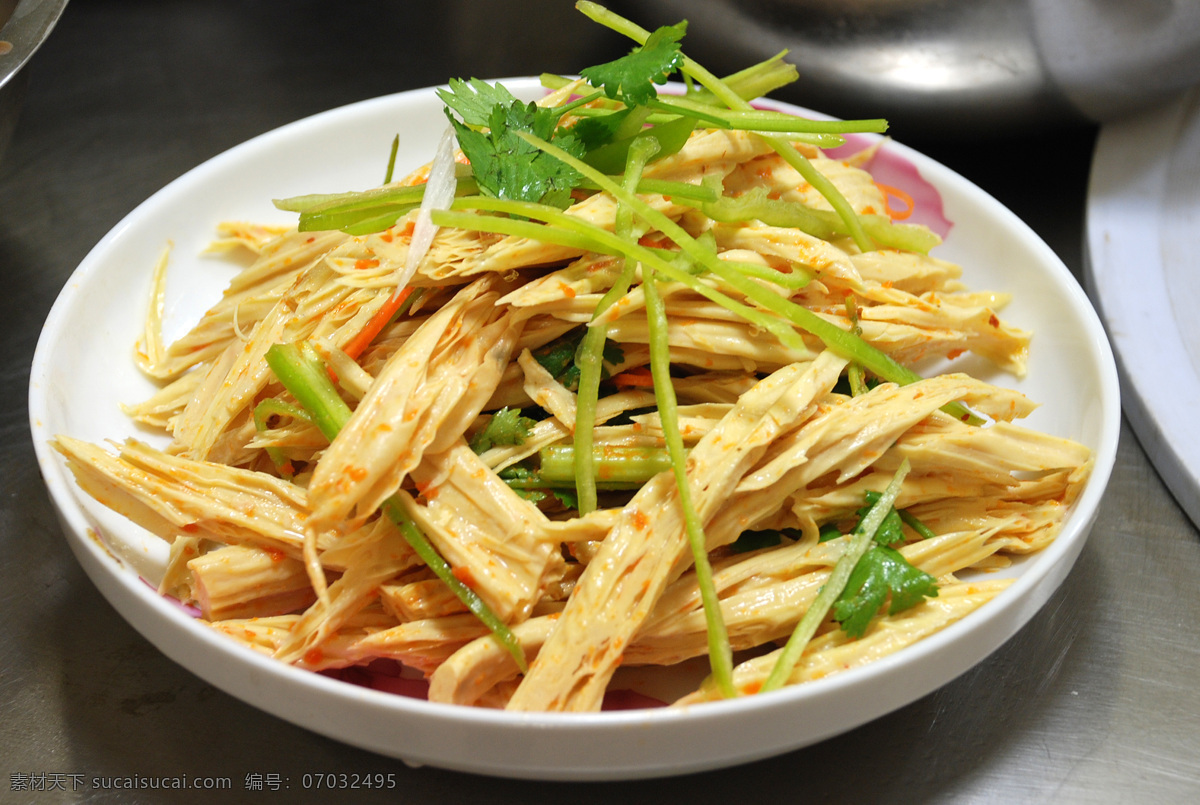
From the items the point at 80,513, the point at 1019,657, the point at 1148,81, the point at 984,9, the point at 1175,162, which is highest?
the point at 984,9

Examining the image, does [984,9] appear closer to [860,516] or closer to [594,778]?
[860,516]

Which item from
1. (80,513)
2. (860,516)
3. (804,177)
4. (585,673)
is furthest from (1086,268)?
(80,513)

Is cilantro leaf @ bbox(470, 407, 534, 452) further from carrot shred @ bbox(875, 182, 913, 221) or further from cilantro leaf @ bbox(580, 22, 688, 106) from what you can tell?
carrot shred @ bbox(875, 182, 913, 221)

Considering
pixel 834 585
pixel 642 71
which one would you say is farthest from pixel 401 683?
pixel 642 71

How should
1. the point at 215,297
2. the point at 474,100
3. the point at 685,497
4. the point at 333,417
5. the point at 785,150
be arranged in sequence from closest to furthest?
the point at 685,497 → the point at 333,417 → the point at 474,100 → the point at 785,150 → the point at 215,297

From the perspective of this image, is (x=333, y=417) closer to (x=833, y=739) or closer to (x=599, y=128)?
(x=599, y=128)

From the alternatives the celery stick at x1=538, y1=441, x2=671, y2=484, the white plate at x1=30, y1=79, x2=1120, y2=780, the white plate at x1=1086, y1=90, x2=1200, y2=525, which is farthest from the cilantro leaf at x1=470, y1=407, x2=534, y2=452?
the white plate at x1=1086, y1=90, x2=1200, y2=525
